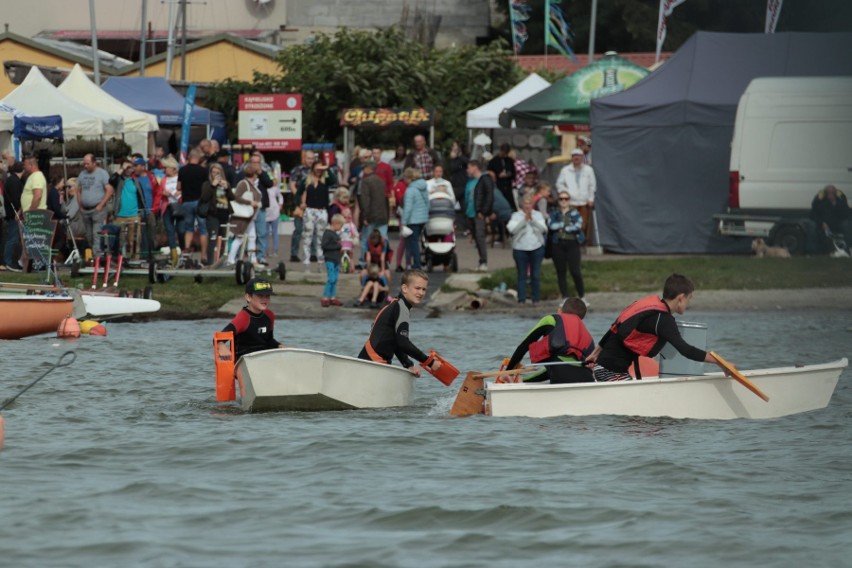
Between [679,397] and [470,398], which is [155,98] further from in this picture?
A: [679,397]

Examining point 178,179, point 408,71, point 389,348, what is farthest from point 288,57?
point 389,348

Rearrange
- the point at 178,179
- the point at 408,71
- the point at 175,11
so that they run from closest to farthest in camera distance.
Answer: the point at 178,179 < the point at 408,71 < the point at 175,11

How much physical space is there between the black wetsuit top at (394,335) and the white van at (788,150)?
13725 mm

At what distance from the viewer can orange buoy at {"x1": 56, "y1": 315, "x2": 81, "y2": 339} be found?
21594 millimetres

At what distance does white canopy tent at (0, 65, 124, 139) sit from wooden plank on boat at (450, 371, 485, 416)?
1586cm

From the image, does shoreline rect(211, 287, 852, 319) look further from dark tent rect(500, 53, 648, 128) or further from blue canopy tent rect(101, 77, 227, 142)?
blue canopy tent rect(101, 77, 227, 142)

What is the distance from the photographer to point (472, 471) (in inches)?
472

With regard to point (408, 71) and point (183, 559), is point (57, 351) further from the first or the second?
point (408, 71)

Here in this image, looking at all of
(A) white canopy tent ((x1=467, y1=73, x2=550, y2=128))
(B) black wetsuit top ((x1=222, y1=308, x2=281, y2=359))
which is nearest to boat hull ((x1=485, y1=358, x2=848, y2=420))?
(B) black wetsuit top ((x1=222, y1=308, x2=281, y2=359))

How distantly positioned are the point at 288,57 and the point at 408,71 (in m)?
3.98

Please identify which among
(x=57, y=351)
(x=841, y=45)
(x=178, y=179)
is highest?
(x=841, y=45)

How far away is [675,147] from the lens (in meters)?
29.0

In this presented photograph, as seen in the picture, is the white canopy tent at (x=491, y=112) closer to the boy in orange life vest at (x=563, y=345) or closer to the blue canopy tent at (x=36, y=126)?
the blue canopy tent at (x=36, y=126)

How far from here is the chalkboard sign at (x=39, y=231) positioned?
82.6ft
